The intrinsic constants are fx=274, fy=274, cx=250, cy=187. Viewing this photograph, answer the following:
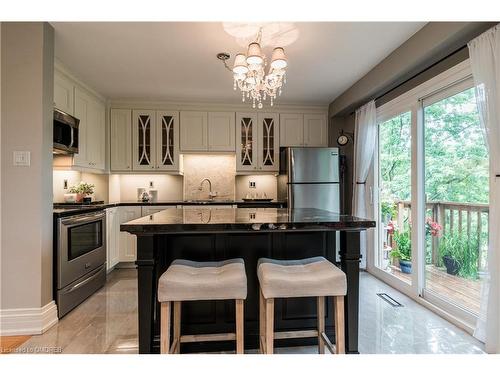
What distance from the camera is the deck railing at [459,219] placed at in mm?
2250

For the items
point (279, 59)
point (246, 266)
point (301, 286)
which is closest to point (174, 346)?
point (246, 266)

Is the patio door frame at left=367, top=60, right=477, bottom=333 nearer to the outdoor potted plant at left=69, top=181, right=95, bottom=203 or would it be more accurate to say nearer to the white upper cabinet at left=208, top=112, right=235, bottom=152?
the white upper cabinet at left=208, top=112, right=235, bottom=152

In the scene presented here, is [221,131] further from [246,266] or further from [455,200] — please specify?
[455,200]

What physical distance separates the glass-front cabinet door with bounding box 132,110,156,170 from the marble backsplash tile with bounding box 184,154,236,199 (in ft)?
2.00

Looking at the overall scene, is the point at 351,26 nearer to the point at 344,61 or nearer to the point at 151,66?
the point at 344,61

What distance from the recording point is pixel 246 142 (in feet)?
14.6

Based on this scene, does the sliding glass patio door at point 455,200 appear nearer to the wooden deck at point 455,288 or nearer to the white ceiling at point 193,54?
the wooden deck at point 455,288

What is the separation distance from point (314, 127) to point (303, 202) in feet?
4.61

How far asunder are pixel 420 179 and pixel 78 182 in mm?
4240

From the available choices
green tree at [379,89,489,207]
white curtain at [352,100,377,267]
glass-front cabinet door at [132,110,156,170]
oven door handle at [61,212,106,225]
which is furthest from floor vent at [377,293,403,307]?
glass-front cabinet door at [132,110,156,170]

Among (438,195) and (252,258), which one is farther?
(438,195)

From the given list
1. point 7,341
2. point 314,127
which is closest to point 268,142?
point 314,127

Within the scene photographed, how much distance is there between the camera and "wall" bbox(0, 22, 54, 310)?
7.04 ft

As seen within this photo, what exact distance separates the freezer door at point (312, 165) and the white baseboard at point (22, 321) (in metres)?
3.07
